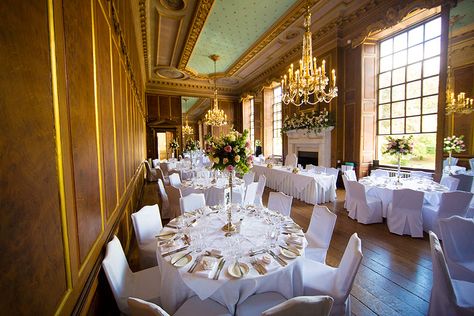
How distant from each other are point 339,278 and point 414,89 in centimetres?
654

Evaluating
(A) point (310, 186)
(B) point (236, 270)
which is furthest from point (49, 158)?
(A) point (310, 186)

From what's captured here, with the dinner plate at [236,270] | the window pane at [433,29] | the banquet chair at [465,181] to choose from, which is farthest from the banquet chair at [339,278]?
the window pane at [433,29]

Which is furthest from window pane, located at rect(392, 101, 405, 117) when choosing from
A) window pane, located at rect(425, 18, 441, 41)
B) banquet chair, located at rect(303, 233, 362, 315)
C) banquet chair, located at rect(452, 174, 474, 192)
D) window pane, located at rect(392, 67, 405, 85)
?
banquet chair, located at rect(303, 233, 362, 315)

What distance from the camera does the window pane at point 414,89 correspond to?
5707mm

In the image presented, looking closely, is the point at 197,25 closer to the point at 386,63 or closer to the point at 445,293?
the point at 386,63

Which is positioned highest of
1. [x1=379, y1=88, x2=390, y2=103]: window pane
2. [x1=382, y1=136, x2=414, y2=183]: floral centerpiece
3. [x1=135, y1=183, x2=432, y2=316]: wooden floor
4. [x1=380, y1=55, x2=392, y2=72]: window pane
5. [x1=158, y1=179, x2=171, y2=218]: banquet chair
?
[x1=380, y1=55, x2=392, y2=72]: window pane

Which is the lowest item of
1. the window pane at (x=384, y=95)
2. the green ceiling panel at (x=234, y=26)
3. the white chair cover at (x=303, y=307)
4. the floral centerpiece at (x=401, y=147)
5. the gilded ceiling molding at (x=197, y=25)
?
the white chair cover at (x=303, y=307)

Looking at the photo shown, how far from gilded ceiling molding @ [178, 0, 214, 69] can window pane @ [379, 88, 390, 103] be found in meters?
5.60

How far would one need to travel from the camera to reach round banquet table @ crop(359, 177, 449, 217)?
146 inches

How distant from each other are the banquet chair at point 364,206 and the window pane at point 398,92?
374 centimetres

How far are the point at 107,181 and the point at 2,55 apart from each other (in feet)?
5.22

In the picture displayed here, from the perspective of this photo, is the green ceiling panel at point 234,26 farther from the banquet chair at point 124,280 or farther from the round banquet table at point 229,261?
the banquet chair at point 124,280

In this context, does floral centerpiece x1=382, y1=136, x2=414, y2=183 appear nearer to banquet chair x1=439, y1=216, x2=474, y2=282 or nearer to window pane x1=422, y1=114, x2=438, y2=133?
window pane x1=422, y1=114, x2=438, y2=133

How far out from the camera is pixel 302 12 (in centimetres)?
540
